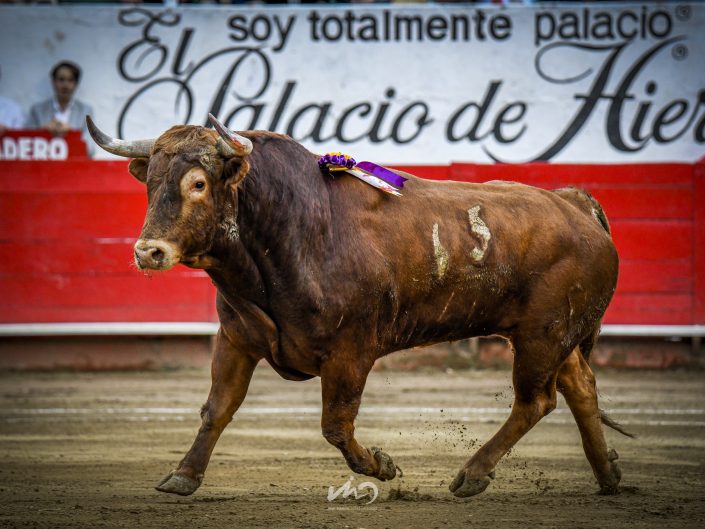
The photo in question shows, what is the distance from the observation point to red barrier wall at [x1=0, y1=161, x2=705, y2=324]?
26.8 feet

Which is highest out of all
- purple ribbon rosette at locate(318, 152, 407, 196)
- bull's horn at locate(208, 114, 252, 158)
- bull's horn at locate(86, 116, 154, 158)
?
bull's horn at locate(208, 114, 252, 158)

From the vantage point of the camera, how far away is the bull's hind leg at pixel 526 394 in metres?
3.93

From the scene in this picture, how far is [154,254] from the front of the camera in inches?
128

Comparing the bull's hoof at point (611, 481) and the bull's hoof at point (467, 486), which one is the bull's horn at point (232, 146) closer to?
the bull's hoof at point (467, 486)

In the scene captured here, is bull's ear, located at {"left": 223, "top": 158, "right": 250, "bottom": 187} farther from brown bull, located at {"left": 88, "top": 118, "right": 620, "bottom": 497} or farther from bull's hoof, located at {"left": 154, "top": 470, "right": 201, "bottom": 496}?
bull's hoof, located at {"left": 154, "top": 470, "right": 201, "bottom": 496}

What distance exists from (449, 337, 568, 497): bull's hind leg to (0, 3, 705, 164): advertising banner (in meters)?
4.97

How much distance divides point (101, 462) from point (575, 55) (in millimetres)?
5509

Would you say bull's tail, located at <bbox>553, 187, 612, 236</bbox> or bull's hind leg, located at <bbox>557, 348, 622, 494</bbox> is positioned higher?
bull's tail, located at <bbox>553, 187, 612, 236</bbox>

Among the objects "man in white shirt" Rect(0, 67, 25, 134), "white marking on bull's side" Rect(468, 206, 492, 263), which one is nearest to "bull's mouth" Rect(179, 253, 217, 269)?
"white marking on bull's side" Rect(468, 206, 492, 263)

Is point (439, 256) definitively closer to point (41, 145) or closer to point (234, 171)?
point (234, 171)

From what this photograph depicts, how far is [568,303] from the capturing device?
4020 mm

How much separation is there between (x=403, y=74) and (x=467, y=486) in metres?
5.48

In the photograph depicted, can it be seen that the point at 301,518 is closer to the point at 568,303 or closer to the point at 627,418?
the point at 568,303

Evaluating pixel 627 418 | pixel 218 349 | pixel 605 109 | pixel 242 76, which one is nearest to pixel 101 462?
pixel 218 349
